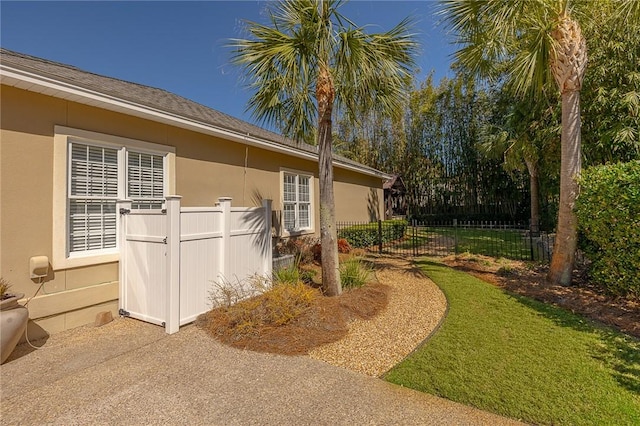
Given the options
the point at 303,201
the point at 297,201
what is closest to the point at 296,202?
the point at 297,201

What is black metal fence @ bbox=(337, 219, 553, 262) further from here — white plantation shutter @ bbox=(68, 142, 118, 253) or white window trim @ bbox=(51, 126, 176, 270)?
white window trim @ bbox=(51, 126, 176, 270)

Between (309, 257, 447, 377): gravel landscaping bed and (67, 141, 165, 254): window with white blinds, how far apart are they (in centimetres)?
386

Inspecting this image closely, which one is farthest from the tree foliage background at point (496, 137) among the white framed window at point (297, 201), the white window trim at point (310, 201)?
the white framed window at point (297, 201)

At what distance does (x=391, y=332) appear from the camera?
4.30 metres

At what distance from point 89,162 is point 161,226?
165 cm

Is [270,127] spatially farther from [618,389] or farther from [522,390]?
[618,389]

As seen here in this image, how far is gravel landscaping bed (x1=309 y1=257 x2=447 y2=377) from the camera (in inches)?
139

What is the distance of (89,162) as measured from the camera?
467cm

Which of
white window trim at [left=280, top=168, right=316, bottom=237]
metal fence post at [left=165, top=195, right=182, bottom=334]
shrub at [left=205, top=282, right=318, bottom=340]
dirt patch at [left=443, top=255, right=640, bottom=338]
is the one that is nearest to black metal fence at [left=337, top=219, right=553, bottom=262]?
dirt patch at [left=443, top=255, right=640, bottom=338]

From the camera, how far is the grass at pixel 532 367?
8.43 ft

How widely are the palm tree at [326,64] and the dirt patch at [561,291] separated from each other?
12.8ft

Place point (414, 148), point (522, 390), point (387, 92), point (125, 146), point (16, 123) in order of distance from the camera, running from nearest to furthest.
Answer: point (522, 390) < point (16, 123) < point (125, 146) < point (387, 92) < point (414, 148)

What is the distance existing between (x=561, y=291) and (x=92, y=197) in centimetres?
849

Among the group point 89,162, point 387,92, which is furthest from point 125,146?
point 387,92
